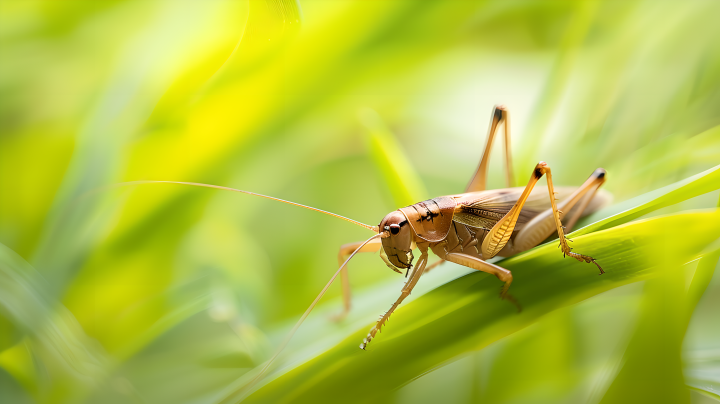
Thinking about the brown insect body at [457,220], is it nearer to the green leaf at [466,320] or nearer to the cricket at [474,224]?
the cricket at [474,224]

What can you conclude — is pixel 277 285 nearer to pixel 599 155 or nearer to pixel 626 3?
pixel 599 155

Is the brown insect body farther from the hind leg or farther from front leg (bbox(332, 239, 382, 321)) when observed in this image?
front leg (bbox(332, 239, 382, 321))

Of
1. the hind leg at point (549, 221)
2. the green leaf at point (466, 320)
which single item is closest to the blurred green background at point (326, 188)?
the green leaf at point (466, 320)

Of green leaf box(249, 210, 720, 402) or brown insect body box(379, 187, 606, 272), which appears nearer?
green leaf box(249, 210, 720, 402)

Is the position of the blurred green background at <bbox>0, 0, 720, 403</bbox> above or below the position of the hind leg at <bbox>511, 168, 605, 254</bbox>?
above

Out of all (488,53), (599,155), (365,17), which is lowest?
(599,155)

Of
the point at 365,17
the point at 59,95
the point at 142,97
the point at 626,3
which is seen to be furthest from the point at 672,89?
the point at 59,95

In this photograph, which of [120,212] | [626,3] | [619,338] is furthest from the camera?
[626,3]

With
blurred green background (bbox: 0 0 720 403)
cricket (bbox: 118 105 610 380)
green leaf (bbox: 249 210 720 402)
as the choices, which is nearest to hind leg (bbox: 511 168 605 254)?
cricket (bbox: 118 105 610 380)

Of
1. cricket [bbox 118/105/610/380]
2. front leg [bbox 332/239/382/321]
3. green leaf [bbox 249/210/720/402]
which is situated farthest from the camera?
front leg [bbox 332/239/382/321]
